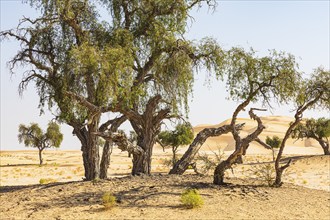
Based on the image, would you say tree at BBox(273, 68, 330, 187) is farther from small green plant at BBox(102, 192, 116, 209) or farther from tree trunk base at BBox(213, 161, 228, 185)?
small green plant at BBox(102, 192, 116, 209)

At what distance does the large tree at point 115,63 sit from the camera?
1778cm

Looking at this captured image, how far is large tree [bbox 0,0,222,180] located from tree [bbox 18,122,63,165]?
142ft

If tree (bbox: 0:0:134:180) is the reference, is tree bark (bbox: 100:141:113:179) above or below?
below

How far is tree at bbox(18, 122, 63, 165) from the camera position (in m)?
64.1

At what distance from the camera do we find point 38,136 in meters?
64.6

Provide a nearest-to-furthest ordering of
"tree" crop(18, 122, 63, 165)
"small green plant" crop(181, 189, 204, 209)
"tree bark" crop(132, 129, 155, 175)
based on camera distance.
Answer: "small green plant" crop(181, 189, 204, 209) → "tree bark" crop(132, 129, 155, 175) → "tree" crop(18, 122, 63, 165)

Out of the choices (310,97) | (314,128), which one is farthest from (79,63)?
(314,128)

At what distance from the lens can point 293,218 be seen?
13555 mm

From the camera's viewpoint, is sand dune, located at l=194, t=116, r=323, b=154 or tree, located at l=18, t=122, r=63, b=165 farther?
sand dune, located at l=194, t=116, r=323, b=154

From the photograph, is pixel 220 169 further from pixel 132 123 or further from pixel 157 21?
pixel 157 21

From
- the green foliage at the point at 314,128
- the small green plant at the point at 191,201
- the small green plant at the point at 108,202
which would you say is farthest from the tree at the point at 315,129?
the small green plant at the point at 108,202

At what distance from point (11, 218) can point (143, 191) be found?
4737 millimetres

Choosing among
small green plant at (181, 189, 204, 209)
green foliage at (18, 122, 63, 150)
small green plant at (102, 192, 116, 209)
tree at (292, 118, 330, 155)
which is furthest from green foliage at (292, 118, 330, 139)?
small green plant at (102, 192, 116, 209)

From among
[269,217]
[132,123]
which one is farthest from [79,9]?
[269,217]
